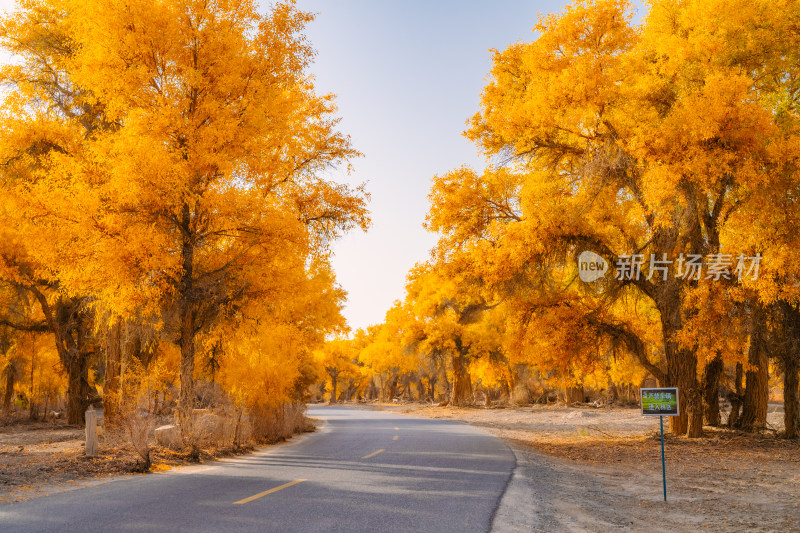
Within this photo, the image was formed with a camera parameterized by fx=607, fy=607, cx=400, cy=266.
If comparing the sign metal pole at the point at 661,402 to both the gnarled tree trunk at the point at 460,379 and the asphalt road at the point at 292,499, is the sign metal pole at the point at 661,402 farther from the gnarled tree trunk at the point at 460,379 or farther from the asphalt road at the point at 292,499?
the gnarled tree trunk at the point at 460,379

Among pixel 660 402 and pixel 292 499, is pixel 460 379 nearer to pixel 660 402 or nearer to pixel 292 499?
pixel 660 402

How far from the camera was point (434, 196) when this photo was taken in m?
18.4

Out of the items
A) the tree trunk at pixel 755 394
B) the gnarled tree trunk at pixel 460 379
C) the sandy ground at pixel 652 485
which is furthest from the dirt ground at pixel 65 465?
the gnarled tree trunk at pixel 460 379

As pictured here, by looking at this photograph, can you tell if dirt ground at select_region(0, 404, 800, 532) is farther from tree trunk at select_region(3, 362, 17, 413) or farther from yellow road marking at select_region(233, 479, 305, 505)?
tree trunk at select_region(3, 362, 17, 413)

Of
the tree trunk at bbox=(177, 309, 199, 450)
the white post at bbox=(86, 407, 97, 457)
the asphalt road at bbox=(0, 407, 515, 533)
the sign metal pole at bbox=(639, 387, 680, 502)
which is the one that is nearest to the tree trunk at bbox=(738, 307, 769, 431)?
the asphalt road at bbox=(0, 407, 515, 533)

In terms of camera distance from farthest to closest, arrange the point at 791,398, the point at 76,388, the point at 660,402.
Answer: the point at 76,388 → the point at 791,398 → the point at 660,402

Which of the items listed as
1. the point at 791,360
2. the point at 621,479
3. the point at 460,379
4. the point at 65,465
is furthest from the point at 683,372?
the point at 460,379

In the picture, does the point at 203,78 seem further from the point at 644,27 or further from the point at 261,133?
the point at 644,27

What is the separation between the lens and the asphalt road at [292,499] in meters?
6.38

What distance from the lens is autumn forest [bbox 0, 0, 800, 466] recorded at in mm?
12227

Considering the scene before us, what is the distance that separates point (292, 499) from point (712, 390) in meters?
16.1

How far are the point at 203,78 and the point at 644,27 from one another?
1307 cm

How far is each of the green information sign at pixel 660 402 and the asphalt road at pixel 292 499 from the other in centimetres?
260

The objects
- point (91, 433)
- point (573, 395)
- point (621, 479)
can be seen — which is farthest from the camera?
point (573, 395)
